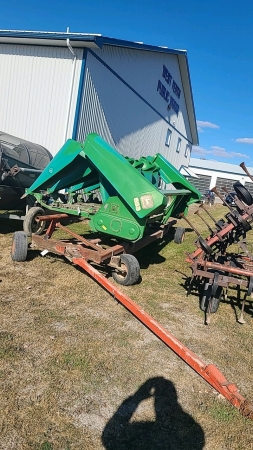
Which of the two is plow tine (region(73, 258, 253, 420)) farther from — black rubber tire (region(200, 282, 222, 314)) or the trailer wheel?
the trailer wheel

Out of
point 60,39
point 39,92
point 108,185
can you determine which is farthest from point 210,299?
point 39,92

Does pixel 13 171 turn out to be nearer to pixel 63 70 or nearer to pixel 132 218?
pixel 132 218

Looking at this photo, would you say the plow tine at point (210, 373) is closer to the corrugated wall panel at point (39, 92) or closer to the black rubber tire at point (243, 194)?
the black rubber tire at point (243, 194)

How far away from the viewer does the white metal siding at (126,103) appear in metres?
11.6

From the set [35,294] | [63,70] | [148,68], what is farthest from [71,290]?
[148,68]

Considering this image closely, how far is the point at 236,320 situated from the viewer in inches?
183

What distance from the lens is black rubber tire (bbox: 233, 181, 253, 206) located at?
16.7 feet

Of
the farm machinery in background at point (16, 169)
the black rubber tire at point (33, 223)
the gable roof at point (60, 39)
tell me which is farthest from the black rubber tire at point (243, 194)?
the gable roof at point (60, 39)

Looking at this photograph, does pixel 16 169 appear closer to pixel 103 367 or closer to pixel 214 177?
pixel 103 367

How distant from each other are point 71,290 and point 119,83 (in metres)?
11.0

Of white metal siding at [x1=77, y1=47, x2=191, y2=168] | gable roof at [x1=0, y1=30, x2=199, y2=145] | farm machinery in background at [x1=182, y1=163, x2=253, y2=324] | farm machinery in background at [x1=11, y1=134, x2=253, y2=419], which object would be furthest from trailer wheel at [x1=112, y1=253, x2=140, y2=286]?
gable roof at [x1=0, y1=30, x2=199, y2=145]

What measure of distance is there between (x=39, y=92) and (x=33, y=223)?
6.37 metres

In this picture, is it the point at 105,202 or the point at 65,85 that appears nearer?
the point at 105,202

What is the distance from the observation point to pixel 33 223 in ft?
23.1
